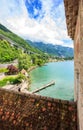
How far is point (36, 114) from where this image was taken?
7.04 metres

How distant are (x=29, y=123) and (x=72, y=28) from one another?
3318 mm

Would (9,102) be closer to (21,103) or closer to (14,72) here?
(21,103)

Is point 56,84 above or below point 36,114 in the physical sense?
below

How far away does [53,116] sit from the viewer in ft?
22.2

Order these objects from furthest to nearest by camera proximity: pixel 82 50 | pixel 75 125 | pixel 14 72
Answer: pixel 14 72 → pixel 75 125 → pixel 82 50

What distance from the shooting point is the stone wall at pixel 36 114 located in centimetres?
649

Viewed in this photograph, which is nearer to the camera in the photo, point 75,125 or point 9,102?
point 75,125

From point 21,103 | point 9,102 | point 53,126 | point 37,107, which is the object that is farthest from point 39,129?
point 9,102

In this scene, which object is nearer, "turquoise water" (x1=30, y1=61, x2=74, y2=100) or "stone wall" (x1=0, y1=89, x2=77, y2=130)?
"stone wall" (x1=0, y1=89, x2=77, y2=130)

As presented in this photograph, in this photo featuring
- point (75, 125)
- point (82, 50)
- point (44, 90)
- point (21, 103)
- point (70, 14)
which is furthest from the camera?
point (44, 90)

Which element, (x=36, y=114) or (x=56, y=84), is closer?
(x=36, y=114)

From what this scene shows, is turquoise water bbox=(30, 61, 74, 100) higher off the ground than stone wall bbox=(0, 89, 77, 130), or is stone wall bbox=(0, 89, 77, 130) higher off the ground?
stone wall bbox=(0, 89, 77, 130)

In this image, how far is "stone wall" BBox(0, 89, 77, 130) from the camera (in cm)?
649

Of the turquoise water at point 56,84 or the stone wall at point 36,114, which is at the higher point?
the stone wall at point 36,114
